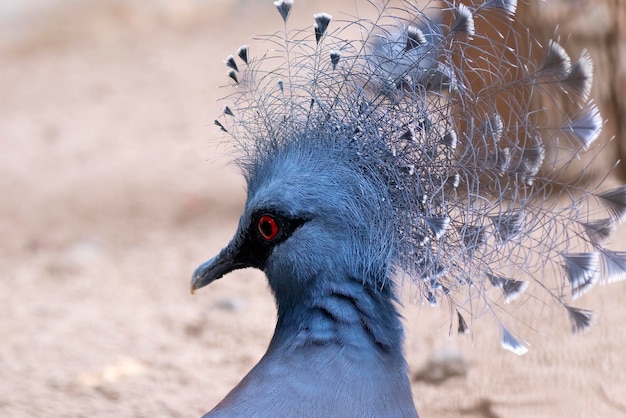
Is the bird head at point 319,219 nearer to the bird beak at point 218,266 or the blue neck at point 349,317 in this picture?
the blue neck at point 349,317

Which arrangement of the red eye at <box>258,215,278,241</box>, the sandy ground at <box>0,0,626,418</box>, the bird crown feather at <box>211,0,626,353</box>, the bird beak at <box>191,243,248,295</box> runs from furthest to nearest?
the sandy ground at <box>0,0,626,418</box> < the bird beak at <box>191,243,248,295</box> < the red eye at <box>258,215,278,241</box> < the bird crown feather at <box>211,0,626,353</box>

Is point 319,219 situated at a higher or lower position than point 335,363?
higher

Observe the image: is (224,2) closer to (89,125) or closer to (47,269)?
(89,125)

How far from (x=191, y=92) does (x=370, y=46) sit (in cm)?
514

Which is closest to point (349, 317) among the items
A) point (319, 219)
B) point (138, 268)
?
point (319, 219)

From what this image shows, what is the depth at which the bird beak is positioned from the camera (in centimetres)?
201

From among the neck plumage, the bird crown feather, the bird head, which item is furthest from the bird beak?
the bird crown feather

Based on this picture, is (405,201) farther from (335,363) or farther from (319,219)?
(335,363)

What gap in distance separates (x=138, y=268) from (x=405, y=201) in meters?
2.72

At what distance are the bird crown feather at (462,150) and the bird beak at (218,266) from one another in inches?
15.9

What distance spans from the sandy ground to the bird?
0.46 meters

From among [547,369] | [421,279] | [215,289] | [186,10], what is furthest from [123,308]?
[186,10]

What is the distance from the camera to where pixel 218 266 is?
80.1 inches

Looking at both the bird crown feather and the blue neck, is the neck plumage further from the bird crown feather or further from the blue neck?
the bird crown feather
